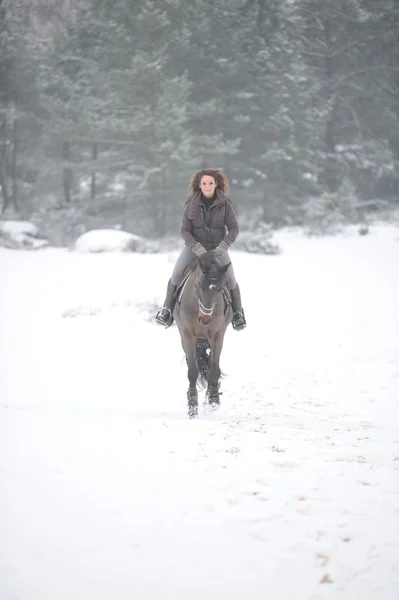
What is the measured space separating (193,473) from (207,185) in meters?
3.84

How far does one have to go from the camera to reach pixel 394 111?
31.1 meters

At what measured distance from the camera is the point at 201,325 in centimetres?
661

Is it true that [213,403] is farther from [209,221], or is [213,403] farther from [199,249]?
[209,221]

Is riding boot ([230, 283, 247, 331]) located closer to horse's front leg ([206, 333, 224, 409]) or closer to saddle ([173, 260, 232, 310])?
saddle ([173, 260, 232, 310])

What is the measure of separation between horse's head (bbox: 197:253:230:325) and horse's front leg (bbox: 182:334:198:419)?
100 cm

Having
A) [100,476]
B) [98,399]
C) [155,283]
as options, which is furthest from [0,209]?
[100,476]

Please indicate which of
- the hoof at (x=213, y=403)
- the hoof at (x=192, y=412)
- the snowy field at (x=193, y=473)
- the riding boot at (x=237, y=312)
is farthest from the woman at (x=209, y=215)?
the snowy field at (x=193, y=473)

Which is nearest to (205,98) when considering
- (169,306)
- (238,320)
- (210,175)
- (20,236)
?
(20,236)

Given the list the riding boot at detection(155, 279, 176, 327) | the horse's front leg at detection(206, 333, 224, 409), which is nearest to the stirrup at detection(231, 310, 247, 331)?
the horse's front leg at detection(206, 333, 224, 409)

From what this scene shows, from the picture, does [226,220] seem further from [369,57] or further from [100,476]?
Result: [369,57]

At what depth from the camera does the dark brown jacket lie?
6680 mm

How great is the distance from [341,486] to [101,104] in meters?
29.3

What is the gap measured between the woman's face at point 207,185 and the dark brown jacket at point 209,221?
10cm

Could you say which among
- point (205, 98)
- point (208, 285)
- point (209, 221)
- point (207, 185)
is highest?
point (205, 98)
